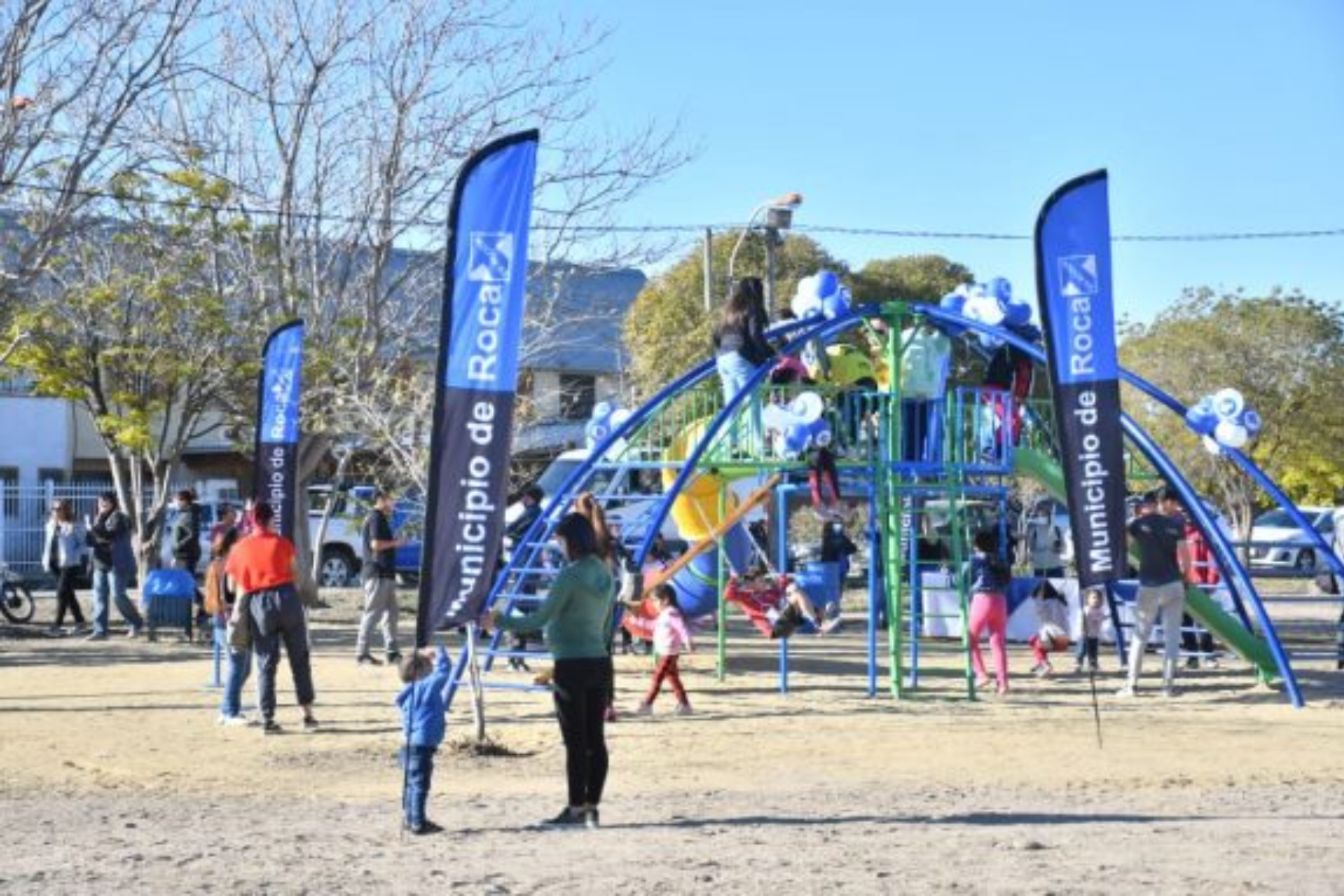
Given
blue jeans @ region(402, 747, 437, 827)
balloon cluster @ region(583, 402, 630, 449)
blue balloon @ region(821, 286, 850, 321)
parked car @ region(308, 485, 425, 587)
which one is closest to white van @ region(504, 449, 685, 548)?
balloon cluster @ region(583, 402, 630, 449)

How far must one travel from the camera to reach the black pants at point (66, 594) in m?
24.7

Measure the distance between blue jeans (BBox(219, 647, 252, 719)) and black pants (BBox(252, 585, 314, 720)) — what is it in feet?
0.37

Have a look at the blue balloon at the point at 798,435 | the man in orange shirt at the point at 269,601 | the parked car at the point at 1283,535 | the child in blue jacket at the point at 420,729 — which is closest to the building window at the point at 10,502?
the man in orange shirt at the point at 269,601

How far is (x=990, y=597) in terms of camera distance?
56.6ft

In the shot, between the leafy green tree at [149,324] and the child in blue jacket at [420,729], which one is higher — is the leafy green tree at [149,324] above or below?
above

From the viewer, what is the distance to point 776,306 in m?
37.0

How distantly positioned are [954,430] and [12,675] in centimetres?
959

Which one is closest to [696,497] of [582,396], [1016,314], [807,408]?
[807,408]

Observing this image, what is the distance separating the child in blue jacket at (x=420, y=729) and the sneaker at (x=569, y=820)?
0.60 m

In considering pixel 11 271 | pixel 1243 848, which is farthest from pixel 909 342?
pixel 11 271

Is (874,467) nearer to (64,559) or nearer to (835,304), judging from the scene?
(835,304)

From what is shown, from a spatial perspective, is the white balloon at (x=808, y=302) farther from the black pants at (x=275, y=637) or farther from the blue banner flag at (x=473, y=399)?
the blue banner flag at (x=473, y=399)

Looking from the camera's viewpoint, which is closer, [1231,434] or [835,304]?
[1231,434]

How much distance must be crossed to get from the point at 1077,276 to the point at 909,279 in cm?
3105
